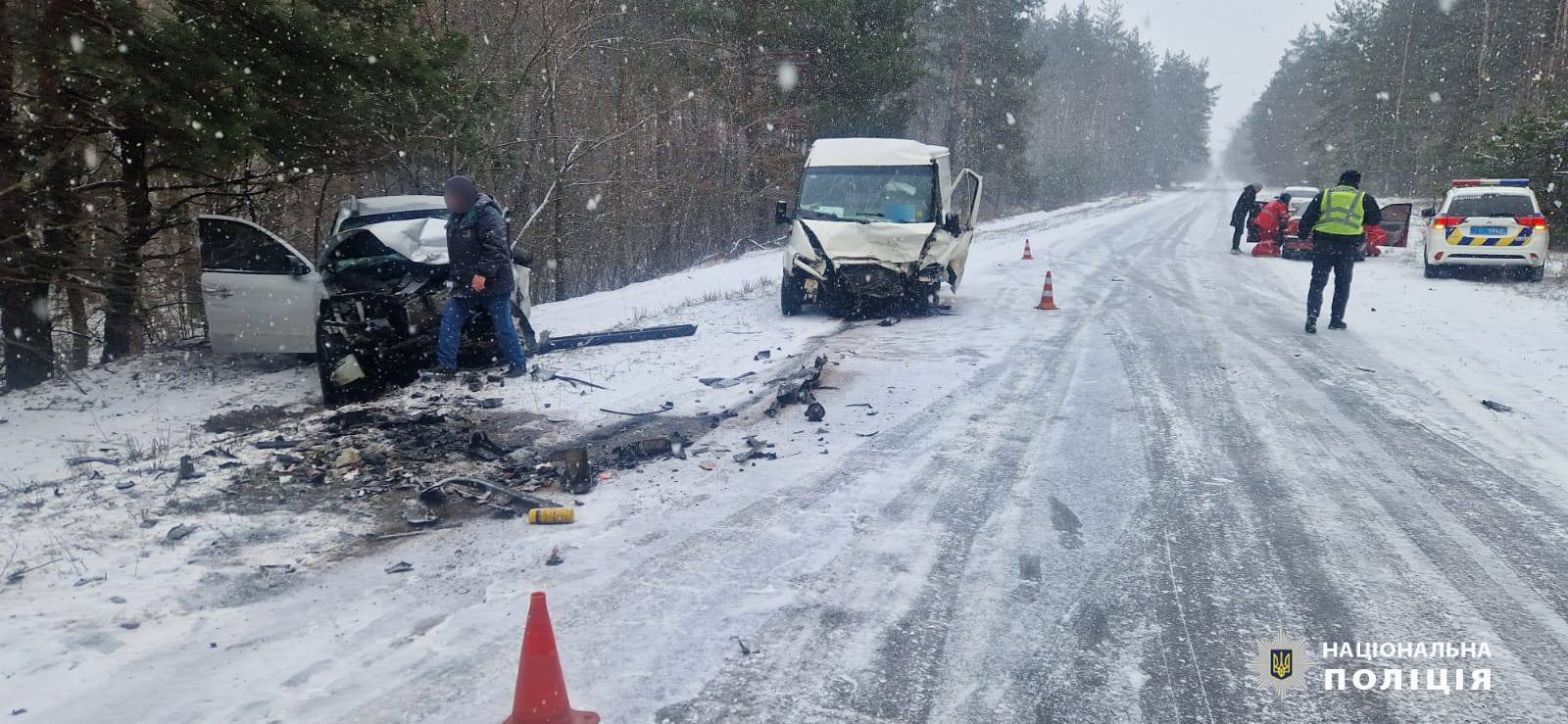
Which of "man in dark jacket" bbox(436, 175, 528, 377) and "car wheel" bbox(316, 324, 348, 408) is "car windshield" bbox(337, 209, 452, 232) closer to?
"man in dark jacket" bbox(436, 175, 528, 377)

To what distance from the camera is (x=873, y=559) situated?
13.1ft

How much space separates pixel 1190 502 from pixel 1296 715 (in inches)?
79.1

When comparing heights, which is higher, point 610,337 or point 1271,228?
point 1271,228

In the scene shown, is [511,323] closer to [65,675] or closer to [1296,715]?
[65,675]

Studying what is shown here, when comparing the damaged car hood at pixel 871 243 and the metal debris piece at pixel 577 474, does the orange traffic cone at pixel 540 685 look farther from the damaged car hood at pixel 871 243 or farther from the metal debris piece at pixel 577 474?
the damaged car hood at pixel 871 243

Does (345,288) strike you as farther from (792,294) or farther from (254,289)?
(792,294)

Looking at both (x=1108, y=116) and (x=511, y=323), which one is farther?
(x=1108, y=116)

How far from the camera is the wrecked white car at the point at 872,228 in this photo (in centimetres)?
1080

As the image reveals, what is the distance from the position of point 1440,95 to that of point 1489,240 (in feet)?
120

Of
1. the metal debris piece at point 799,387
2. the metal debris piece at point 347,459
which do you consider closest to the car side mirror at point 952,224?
the metal debris piece at point 799,387

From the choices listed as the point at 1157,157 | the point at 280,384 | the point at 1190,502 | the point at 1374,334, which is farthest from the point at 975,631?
the point at 1157,157

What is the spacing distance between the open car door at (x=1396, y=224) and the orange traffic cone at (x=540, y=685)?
22805mm

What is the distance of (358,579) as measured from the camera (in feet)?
12.8

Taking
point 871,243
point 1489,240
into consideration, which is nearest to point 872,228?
point 871,243
